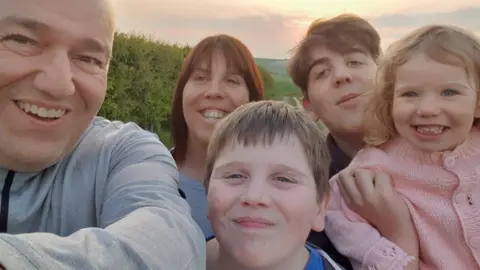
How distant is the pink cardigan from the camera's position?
225cm

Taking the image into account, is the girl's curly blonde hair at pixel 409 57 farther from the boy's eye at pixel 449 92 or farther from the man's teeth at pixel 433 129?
the man's teeth at pixel 433 129

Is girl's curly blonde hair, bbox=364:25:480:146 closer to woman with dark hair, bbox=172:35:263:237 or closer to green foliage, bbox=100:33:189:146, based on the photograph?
woman with dark hair, bbox=172:35:263:237

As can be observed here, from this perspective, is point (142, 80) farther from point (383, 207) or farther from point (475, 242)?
point (475, 242)

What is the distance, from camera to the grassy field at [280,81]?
3.51 m

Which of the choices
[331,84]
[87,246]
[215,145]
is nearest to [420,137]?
[331,84]

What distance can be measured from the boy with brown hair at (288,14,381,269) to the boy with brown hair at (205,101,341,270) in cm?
86

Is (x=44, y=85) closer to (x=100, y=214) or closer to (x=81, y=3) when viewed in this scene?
(x=81, y=3)

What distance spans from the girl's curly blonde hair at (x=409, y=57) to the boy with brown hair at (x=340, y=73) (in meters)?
0.15

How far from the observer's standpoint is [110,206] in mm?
1610

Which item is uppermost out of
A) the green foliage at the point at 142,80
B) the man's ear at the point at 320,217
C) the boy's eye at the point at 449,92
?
the boy's eye at the point at 449,92

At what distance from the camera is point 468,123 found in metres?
2.36

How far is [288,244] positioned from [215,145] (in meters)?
0.48

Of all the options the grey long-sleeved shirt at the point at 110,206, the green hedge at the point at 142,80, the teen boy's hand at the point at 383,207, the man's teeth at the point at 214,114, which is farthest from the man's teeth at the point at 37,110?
the green hedge at the point at 142,80

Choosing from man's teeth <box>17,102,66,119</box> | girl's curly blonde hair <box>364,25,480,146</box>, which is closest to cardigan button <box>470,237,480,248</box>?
girl's curly blonde hair <box>364,25,480,146</box>
